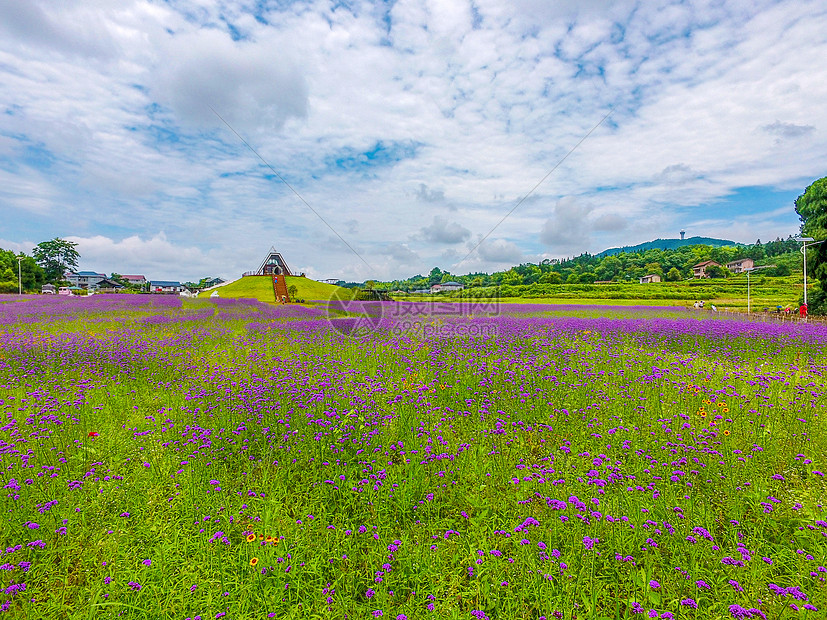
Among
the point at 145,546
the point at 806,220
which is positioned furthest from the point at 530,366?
the point at 806,220

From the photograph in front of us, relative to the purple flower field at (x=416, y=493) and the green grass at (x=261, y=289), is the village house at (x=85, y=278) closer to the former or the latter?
the green grass at (x=261, y=289)

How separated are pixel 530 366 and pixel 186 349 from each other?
30.3 feet

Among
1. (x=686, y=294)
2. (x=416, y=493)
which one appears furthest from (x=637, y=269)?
(x=416, y=493)

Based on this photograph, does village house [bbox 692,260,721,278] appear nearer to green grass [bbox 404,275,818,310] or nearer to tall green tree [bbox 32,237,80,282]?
green grass [bbox 404,275,818,310]

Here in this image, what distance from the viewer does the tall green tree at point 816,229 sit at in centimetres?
2122

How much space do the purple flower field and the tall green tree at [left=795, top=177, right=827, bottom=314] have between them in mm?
20686

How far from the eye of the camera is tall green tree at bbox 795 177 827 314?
835 inches

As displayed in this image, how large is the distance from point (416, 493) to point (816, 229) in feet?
96.4

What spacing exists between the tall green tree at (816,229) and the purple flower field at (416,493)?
67.9 feet

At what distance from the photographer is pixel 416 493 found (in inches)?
157

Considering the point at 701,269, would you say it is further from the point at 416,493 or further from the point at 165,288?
the point at 165,288

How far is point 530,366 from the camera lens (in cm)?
781

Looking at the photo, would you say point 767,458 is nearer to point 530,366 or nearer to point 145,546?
point 530,366

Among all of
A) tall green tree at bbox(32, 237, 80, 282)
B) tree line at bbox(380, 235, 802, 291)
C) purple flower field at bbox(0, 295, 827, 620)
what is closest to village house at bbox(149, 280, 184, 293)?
tall green tree at bbox(32, 237, 80, 282)
